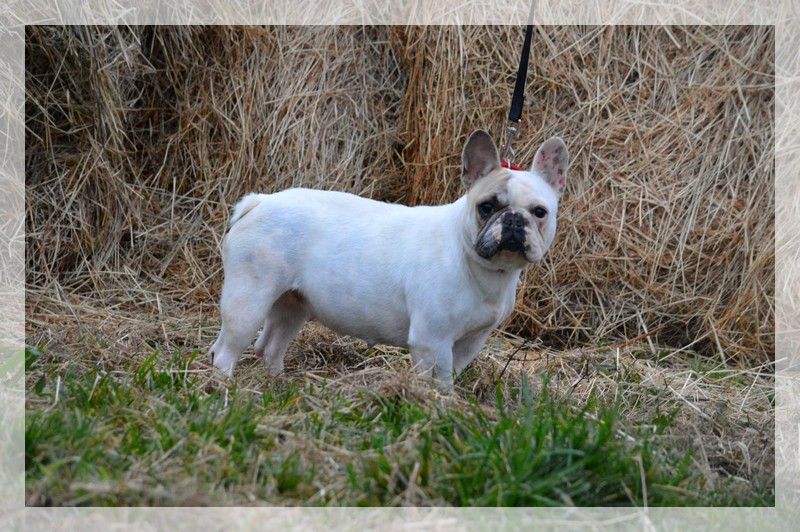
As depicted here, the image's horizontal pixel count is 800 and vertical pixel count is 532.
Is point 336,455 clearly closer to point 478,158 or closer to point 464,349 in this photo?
point 464,349

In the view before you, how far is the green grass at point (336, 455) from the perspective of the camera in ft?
8.84

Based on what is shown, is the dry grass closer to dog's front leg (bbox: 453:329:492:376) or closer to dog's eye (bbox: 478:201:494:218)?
dog's front leg (bbox: 453:329:492:376)

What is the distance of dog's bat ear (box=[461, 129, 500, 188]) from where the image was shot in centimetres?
396

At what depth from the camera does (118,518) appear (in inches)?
98.4

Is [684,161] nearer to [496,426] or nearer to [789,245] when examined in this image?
[789,245]

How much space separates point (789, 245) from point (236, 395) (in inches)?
121

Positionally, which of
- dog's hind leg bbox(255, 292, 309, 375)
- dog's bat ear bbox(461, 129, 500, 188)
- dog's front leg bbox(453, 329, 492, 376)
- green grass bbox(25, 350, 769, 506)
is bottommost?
dog's hind leg bbox(255, 292, 309, 375)

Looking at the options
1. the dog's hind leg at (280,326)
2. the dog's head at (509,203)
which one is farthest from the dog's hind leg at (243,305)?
the dog's head at (509,203)

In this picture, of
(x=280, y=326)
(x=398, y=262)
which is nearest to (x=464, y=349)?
(x=398, y=262)

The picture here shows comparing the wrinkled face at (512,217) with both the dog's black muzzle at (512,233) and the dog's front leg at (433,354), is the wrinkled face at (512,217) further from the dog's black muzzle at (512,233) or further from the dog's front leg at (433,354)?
the dog's front leg at (433,354)

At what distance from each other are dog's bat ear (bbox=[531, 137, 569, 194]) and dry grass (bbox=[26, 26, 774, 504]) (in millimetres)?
1085

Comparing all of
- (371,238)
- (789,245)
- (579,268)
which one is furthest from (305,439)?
(789,245)

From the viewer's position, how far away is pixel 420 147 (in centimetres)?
564

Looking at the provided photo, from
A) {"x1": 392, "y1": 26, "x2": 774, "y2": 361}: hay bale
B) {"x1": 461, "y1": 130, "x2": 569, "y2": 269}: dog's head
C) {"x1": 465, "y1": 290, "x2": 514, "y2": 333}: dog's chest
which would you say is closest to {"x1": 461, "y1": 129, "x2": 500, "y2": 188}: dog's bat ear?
{"x1": 461, "y1": 130, "x2": 569, "y2": 269}: dog's head
